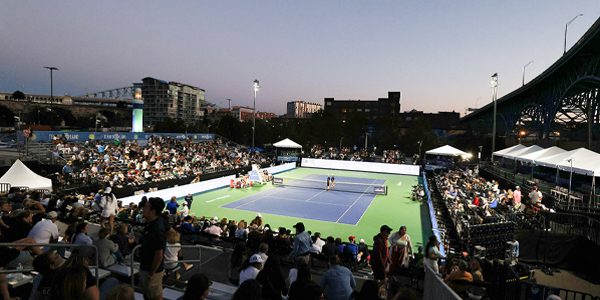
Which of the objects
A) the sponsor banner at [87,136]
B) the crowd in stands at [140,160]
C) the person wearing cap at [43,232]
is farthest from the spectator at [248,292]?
the sponsor banner at [87,136]

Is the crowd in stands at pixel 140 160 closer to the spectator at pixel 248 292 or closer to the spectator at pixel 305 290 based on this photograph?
the spectator at pixel 305 290

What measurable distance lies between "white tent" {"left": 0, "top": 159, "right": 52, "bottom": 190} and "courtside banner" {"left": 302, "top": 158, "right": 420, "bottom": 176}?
33.4 metres

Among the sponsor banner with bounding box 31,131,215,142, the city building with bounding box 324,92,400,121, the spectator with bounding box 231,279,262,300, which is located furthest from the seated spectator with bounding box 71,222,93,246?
the city building with bounding box 324,92,400,121

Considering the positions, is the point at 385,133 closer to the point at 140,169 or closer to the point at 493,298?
the point at 140,169

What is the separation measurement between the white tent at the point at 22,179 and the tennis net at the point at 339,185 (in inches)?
730

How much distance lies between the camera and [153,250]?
4.42 meters

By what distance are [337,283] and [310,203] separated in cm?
1905

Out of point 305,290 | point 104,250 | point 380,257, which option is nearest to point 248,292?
point 305,290

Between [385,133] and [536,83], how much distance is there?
2963 centimetres

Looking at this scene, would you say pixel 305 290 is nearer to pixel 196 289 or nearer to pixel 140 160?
pixel 196 289

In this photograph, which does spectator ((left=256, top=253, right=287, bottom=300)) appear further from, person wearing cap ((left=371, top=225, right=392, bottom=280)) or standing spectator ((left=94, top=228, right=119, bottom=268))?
standing spectator ((left=94, top=228, right=119, bottom=268))

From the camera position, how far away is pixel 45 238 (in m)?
6.45

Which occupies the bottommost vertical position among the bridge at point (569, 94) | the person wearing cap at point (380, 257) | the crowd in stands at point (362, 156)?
the crowd in stands at point (362, 156)

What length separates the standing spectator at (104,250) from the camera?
20.9ft
